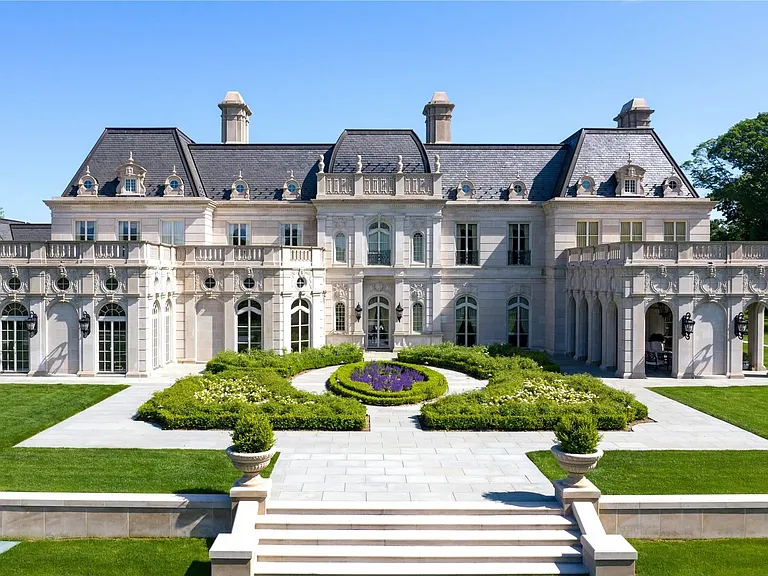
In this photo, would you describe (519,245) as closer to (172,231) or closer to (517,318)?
(517,318)

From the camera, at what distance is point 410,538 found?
11.6m

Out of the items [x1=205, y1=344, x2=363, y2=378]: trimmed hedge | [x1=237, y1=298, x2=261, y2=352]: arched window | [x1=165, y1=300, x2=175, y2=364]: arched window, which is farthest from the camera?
[x1=237, y1=298, x2=261, y2=352]: arched window

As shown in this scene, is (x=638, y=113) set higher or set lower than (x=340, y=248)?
higher

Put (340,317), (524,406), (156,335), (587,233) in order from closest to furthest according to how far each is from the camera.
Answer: (524,406), (156,335), (587,233), (340,317)

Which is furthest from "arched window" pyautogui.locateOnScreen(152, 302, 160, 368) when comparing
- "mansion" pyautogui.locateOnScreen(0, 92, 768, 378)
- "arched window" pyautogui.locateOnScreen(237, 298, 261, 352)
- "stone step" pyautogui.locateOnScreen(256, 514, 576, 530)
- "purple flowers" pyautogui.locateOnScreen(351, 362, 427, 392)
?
"stone step" pyautogui.locateOnScreen(256, 514, 576, 530)

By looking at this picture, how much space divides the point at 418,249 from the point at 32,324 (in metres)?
18.9

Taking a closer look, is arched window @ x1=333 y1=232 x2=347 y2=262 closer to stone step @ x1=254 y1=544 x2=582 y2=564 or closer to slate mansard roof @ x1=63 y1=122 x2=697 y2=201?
slate mansard roof @ x1=63 y1=122 x2=697 y2=201

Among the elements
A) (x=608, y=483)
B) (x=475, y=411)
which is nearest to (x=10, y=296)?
(x=475, y=411)

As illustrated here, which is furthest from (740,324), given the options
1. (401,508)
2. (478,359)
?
(401,508)

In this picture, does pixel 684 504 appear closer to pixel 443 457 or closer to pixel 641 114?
pixel 443 457

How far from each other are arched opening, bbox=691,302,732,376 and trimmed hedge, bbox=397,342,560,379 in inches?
242

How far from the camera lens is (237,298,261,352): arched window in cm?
3045

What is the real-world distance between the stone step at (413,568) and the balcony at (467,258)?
2576cm

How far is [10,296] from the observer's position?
2747 centimetres
